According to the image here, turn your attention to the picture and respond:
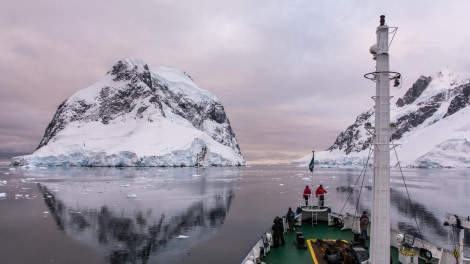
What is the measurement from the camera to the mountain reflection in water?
70.9 feet

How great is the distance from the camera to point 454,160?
16625 centimetres

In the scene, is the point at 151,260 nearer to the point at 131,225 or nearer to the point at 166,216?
the point at 131,225

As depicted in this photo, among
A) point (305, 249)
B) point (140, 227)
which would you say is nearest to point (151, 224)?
point (140, 227)

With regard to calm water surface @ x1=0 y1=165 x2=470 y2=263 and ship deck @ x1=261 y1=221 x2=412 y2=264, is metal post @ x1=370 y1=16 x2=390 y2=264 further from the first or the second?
calm water surface @ x1=0 y1=165 x2=470 y2=263

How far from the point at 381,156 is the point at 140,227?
904 inches

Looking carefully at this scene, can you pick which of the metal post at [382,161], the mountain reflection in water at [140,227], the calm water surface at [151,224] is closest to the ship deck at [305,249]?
the calm water surface at [151,224]

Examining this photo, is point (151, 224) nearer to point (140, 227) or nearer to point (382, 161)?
point (140, 227)

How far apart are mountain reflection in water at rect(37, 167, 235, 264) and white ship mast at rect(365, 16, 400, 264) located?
13424 millimetres

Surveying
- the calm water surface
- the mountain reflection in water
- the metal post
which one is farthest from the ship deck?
the mountain reflection in water

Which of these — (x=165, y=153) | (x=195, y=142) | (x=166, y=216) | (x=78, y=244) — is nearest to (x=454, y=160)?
(x=195, y=142)

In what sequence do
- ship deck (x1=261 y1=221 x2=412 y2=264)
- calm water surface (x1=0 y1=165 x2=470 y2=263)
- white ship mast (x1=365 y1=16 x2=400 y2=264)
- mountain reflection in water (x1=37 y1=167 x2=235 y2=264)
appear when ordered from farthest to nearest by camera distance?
mountain reflection in water (x1=37 y1=167 x2=235 y2=264) → calm water surface (x1=0 y1=165 x2=470 y2=263) → ship deck (x1=261 y1=221 x2=412 y2=264) → white ship mast (x1=365 y1=16 x2=400 y2=264)

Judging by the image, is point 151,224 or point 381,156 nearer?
point 381,156

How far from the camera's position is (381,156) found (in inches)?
359

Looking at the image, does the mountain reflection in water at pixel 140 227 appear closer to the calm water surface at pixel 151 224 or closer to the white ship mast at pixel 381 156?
the calm water surface at pixel 151 224
